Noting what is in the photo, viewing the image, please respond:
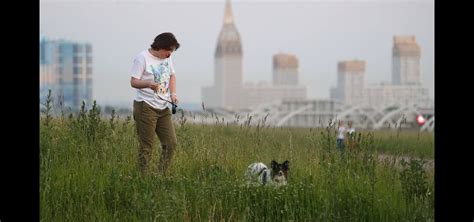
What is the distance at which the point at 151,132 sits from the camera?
5.27 m

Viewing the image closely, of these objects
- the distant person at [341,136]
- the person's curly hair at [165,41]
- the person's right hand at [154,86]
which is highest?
the person's curly hair at [165,41]

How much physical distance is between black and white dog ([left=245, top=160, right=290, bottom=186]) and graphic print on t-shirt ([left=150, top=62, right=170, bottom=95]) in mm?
958

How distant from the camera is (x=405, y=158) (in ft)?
18.2

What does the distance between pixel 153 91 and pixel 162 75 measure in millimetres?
146

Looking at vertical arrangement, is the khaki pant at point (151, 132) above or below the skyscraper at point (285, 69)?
below

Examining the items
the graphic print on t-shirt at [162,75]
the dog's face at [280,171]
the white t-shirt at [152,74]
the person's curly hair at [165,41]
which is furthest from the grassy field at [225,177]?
the person's curly hair at [165,41]

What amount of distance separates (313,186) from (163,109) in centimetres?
135

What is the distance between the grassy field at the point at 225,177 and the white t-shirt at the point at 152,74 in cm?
59

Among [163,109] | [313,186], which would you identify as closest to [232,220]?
[313,186]

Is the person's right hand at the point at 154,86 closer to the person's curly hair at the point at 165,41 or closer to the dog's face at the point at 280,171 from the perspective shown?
the person's curly hair at the point at 165,41

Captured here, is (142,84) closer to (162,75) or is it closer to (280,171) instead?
(162,75)

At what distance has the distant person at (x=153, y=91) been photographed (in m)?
5.16
